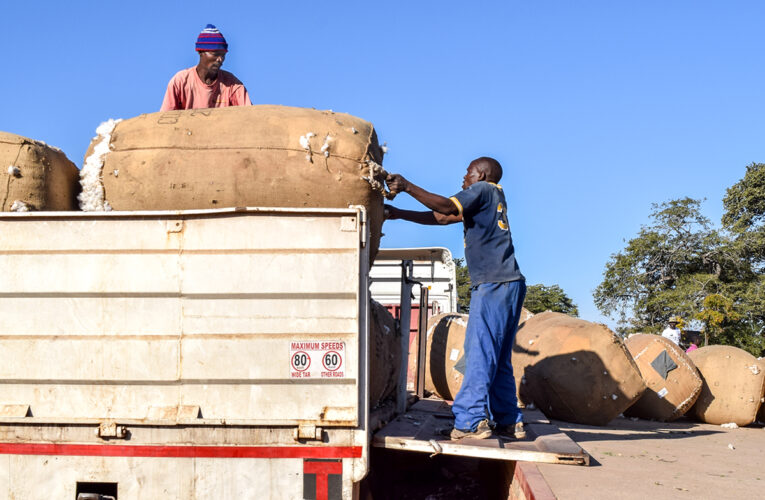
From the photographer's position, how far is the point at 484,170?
4480 millimetres

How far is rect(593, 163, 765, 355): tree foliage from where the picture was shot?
20266 millimetres

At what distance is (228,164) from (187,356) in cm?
95

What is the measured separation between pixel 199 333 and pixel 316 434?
68cm

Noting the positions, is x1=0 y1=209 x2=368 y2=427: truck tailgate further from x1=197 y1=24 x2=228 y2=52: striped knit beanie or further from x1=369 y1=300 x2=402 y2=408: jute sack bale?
x1=197 y1=24 x2=228 y2=52: striped knit beanie

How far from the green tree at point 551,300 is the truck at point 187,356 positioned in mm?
28052

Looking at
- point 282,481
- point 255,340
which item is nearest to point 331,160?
point 255,340

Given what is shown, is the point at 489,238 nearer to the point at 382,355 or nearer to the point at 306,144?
the point at 382,355

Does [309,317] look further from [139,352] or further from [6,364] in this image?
[6,364]

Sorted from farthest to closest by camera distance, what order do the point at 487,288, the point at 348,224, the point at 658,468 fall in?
the point at 487,288 → the point at 658,468 → the point at 348,224

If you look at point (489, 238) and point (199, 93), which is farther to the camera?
point (199, 93)

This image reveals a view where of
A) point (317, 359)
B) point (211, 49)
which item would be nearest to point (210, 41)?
point (211, 49)

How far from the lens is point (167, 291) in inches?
128

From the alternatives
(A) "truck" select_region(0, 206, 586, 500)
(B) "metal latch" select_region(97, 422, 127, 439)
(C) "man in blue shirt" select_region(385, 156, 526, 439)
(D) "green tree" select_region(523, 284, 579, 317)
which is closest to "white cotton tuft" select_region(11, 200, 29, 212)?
(A) "truck" select_region(0, 206, 586, 500)

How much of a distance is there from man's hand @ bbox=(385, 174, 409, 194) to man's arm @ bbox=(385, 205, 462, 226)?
1.10 feet
